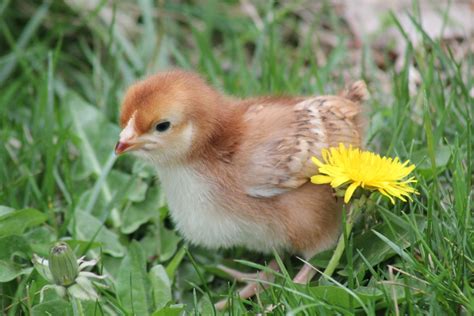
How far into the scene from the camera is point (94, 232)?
10.1ft

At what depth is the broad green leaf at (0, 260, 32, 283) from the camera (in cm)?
277

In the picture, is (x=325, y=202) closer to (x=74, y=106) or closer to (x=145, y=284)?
(x=145, y=284)

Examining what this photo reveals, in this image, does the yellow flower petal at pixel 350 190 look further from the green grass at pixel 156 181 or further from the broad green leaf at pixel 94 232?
the broad green leaf at pixel 94 232

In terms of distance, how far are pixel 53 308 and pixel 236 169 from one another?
0.73 meters

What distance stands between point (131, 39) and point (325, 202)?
2267 mm

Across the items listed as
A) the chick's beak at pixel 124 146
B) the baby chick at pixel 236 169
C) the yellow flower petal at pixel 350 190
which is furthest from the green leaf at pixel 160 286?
the yellow flower petal at pixel 350 190

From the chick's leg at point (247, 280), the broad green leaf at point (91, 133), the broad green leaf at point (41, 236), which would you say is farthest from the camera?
the broad green leaf at point (91, 133)

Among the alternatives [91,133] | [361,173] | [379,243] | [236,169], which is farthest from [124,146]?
[91,133]

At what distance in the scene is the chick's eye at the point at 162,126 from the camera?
2.56 meters

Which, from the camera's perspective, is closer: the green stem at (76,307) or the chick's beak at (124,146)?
the green stem at (76,307)

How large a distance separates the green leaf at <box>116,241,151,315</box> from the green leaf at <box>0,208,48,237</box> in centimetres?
37

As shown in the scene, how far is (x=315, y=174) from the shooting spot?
2.68 meters

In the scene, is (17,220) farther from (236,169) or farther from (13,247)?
(236,169)

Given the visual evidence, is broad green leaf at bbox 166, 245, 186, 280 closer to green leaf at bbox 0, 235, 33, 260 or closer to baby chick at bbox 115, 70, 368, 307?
baby chick at bbox 115, 70, 368, 307
